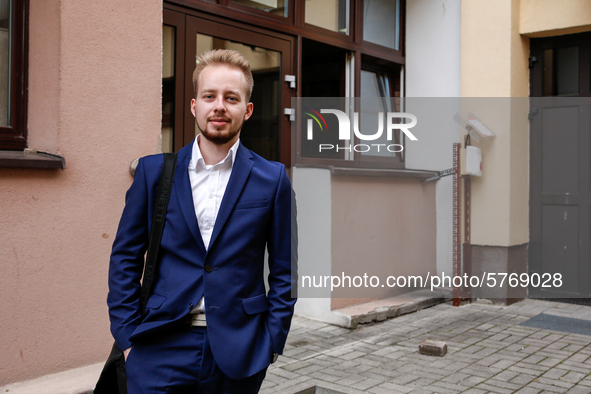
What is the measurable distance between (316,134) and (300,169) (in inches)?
31.3

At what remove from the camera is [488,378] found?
4531 millimetres

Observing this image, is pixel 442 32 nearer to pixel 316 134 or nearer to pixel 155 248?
pixel 316 134

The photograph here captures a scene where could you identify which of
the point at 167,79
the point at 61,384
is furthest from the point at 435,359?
the point at 167,79

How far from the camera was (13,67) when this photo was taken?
390 cm

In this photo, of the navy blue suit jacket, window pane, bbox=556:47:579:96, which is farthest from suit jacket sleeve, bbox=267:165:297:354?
window pane, bbox=556:47:579:96

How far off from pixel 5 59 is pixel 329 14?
4.13 meters

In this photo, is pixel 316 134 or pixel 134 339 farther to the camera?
pixel 316 134

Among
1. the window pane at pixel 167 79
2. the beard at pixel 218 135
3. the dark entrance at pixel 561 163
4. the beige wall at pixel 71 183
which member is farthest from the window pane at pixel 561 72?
the beard at pixel 218 135

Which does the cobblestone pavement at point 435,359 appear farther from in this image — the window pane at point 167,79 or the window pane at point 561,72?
the window pane at point 561,72

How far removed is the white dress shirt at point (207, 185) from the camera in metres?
2.20

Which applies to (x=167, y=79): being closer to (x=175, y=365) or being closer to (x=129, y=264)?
(x=129, y=264)

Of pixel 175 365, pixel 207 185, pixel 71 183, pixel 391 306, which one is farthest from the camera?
pixel 391 306

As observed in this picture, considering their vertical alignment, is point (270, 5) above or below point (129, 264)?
above

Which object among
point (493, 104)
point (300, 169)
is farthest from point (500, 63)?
point (300, 169)
